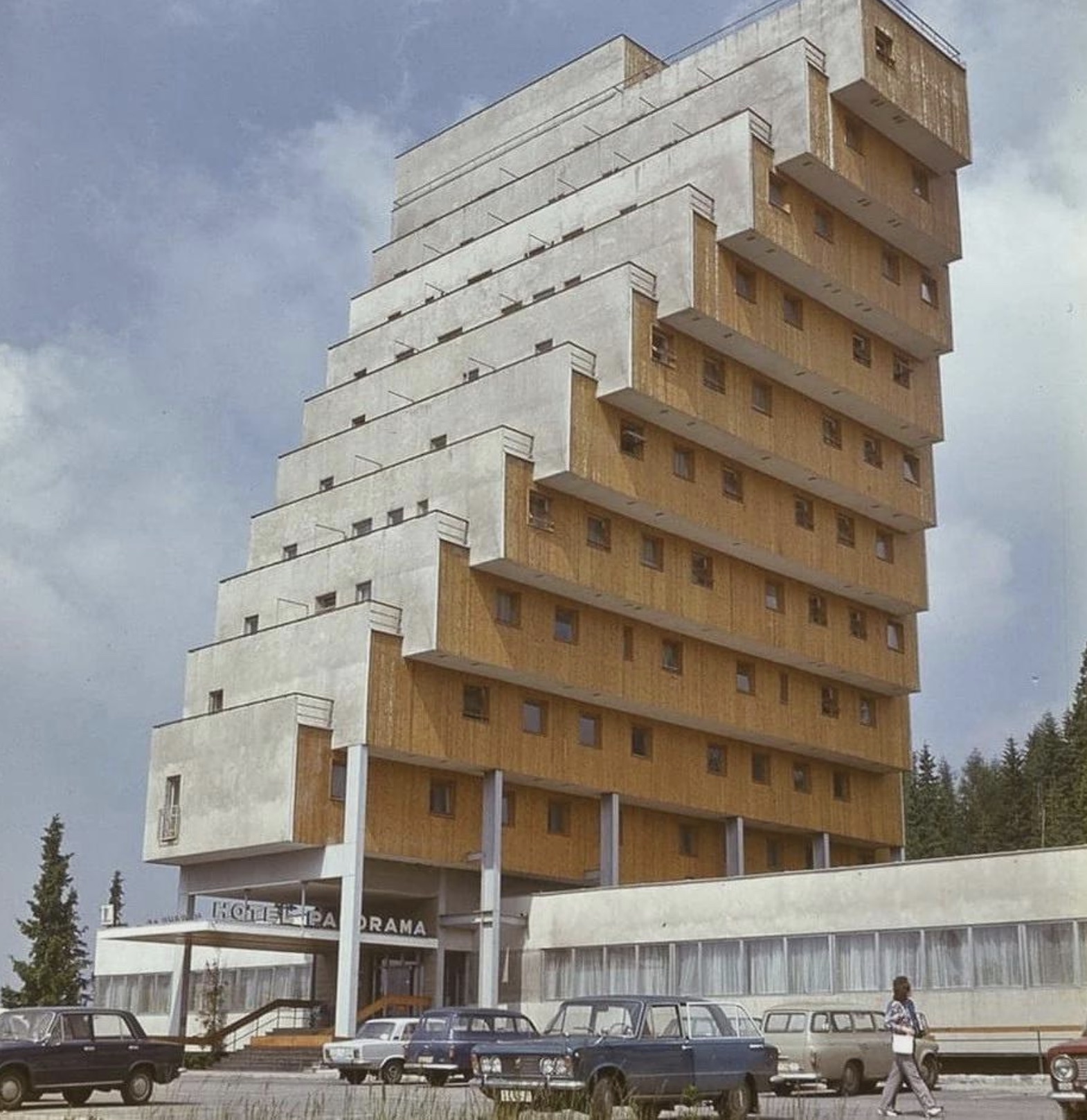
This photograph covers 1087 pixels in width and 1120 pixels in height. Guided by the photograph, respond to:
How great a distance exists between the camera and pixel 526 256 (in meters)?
67.4

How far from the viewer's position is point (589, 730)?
194 ft

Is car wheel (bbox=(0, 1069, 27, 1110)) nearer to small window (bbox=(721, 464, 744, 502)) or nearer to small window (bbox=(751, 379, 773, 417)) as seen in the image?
small window (bbox=(721, 464, 744, 502))

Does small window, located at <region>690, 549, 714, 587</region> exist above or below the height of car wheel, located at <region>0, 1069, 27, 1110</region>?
above

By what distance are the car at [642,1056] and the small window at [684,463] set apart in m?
34.5

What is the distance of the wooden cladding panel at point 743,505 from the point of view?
186ft

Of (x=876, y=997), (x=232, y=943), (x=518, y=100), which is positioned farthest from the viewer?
(x=518, y=100)

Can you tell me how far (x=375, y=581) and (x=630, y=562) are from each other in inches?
352

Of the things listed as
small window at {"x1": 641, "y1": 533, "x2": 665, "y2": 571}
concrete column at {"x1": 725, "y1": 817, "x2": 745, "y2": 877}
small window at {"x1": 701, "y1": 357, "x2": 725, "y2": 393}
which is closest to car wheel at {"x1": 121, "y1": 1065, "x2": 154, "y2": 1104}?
small window at {"x1": 641, "y1": 533, "x2": 665, "y2": 571}

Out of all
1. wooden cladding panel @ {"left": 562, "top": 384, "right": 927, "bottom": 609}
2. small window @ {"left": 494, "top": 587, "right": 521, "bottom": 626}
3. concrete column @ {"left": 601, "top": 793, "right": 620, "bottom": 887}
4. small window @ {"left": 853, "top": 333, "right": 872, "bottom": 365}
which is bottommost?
concrete column @ {"left": 601, "top": 793, "right": 620, "bottom": 887}

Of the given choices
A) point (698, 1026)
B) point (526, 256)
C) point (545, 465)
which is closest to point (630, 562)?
point (545, 465)

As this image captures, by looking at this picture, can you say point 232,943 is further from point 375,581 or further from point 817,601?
point 817,601

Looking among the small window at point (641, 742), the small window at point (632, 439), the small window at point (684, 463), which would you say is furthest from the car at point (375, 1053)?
the small window at point (684, 463)

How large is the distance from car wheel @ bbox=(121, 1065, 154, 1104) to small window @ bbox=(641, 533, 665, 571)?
32.5 m

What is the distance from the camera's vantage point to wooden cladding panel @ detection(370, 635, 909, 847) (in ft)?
177
